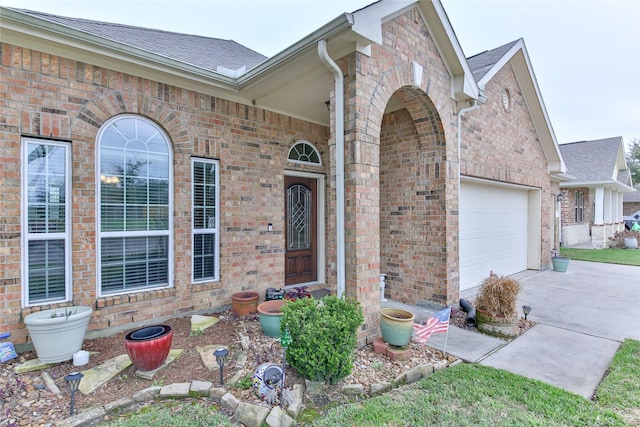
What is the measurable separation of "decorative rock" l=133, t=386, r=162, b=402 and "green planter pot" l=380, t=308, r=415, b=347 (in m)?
2.52

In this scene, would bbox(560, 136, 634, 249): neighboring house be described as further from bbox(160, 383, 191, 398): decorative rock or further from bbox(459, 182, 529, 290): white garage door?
bbox(160, 383, 191, 398): decorative rock

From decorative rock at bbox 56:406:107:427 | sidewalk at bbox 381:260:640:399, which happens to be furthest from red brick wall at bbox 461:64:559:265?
decorative rock at bbox 56:406:107:427

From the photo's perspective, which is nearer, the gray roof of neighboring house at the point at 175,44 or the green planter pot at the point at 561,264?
the gray roof of neighboring house at the point at 175,44

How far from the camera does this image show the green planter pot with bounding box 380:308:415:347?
361cm

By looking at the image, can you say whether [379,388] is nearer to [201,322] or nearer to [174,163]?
[201,322]

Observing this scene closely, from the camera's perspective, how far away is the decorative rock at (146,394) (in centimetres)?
276

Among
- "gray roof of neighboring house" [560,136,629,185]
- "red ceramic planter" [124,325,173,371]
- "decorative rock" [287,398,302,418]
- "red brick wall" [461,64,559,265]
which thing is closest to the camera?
"decorative rock" [287,398,302,418]

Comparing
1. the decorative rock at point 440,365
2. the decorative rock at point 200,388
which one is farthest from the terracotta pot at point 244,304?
the decorative rock at point 440,365

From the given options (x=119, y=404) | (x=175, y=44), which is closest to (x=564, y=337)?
(x=119, y=404)

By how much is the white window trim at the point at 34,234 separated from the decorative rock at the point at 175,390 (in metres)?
2.09

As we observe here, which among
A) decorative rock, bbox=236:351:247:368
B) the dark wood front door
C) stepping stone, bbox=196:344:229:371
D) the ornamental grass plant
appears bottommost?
stepping stone, bbox=196:344:229:371

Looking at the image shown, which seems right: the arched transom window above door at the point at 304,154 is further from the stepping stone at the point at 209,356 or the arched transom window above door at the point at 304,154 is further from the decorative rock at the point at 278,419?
the decorative rock at the point at 278,419

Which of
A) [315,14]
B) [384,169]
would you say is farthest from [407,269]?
[315,14]

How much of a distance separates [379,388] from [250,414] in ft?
4.13
